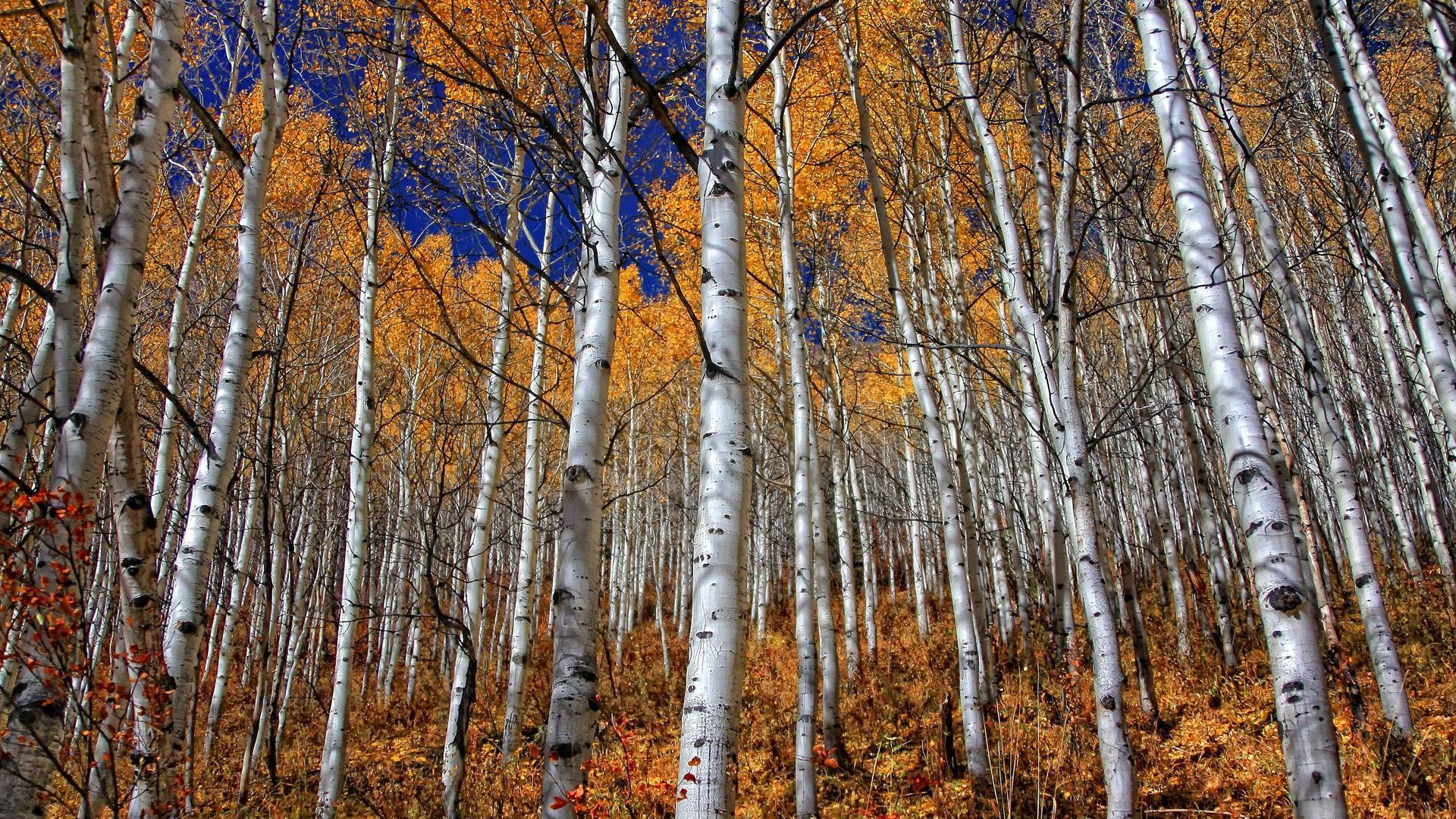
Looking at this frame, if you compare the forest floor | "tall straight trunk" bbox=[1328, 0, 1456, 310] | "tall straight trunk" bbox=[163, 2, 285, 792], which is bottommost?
the forest floor

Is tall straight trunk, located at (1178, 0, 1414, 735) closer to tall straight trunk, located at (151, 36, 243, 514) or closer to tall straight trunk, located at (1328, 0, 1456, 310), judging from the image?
tall straight trunk, located at (1328, 0, 1456, 310)

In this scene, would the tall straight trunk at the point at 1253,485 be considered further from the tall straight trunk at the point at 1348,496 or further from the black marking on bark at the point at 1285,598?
the tall straight trunk at the point at 1348,496

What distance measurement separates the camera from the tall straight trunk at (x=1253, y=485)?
79.2 inches

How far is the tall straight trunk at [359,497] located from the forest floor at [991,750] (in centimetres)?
34

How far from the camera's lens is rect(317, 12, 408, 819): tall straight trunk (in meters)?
4.84

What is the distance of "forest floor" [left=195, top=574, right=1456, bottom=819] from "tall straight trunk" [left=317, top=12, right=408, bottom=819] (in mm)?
340

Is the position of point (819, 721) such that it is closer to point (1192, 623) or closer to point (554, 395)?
point (554, 395)

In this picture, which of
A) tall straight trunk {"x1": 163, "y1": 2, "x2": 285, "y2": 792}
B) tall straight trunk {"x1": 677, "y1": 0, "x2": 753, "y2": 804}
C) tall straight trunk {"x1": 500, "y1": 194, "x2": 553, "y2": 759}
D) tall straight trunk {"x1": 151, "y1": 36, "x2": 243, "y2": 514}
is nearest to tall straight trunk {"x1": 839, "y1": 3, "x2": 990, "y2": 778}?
tall straight trunk {"x1": 500, "y1": 194, "x2": 553, "y2": 759}

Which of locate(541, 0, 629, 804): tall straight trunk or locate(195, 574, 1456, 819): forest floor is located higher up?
locate(541, 0, 629, 804): tall straight trunk

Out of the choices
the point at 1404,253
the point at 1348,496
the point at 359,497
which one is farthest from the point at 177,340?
the point at 1348,496

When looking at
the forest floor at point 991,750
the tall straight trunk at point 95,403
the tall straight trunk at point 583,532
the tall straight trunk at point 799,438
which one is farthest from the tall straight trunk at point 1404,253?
the tall straight trunk at point 95,403

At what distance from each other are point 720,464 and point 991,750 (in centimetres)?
476

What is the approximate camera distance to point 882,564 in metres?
25.1

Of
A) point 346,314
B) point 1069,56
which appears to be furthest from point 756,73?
point 346,314
